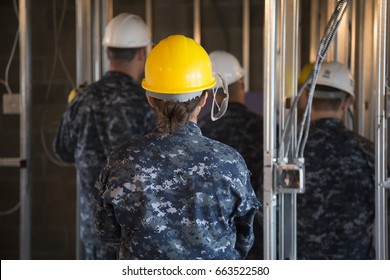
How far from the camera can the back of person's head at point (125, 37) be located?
4363mm

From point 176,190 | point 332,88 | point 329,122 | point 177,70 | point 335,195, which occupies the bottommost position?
point 335,195

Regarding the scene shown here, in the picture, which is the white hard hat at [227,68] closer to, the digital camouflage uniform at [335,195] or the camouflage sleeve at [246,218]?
the digital camouflage uniform at [335,195]

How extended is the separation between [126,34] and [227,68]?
578 mm

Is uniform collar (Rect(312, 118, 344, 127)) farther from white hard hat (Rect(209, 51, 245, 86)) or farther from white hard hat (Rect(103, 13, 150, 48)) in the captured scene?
white hard hat (Rect(103, 13, 150, 48))

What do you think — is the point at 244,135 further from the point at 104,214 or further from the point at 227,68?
the point at 104,214

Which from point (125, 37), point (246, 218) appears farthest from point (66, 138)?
point (246, 218)

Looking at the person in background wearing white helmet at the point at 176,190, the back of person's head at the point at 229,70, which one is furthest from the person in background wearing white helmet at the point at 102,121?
the person in background wearing white helmet at the point at 176,190

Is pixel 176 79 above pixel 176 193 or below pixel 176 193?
above

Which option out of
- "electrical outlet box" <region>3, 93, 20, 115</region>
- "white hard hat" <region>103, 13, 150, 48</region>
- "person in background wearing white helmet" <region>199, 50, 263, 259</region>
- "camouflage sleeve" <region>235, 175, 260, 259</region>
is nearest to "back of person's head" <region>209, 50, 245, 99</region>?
"person in background wearing white helmet" <region>199, 50, 263, 259</region>

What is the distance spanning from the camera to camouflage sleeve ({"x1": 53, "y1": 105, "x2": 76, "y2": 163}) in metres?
4.26

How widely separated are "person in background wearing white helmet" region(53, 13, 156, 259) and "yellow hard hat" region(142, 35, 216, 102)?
3.88ft

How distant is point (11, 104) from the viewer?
506 centimetres

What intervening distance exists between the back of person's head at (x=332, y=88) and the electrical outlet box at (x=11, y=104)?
6.38 feet
